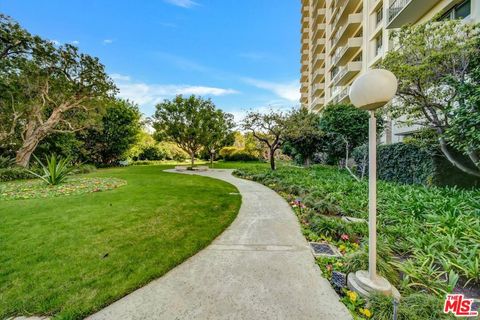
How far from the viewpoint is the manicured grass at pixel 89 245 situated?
6.88 ft

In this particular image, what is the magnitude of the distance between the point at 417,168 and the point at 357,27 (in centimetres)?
1554

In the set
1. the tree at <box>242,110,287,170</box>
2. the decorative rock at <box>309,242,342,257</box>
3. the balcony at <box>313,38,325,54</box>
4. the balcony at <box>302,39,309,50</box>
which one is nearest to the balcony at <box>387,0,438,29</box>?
the tree at <box>242,110,287,170</box>

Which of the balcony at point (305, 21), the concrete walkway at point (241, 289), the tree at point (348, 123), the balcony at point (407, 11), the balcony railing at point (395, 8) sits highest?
the balcony at point (305, 21)

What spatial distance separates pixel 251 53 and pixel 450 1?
14.9 metres

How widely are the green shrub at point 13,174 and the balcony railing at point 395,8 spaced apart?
21678 mm

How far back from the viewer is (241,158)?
28547 mm

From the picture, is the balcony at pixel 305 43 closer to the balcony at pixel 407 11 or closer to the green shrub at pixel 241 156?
the green shrub at pixel 241 156

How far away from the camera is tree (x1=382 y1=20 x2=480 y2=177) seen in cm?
439

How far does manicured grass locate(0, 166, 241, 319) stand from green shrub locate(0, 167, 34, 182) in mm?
7102

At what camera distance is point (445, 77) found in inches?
193

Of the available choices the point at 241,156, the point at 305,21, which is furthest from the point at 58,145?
the point at 305,21

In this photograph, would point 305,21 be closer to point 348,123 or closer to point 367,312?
point 348,123

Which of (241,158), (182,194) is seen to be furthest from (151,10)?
(241,158)

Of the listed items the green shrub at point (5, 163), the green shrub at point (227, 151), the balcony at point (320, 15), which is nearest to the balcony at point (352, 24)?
the balcony at point (320, 15)
